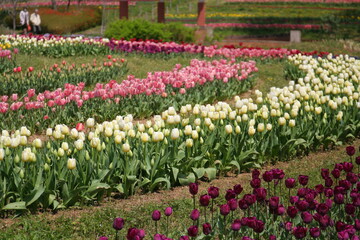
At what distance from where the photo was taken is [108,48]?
701 inches

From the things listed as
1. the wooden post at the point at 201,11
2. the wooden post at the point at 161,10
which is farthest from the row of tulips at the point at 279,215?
the wooden post at the point at 161,10

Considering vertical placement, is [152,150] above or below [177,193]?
above

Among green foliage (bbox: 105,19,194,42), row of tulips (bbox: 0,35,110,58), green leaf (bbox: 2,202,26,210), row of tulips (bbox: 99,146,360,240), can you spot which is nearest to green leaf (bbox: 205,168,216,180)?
row of tulips (bbox: 99,146,360,240)

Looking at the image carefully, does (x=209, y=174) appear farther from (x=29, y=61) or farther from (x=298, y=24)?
(x=298, y=24)

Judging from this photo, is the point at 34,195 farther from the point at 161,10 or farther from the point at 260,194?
the point at 161,10

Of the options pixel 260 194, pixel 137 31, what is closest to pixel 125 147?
pixel 260 194

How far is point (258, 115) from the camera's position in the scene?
25.7ft

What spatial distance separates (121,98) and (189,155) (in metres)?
3.57

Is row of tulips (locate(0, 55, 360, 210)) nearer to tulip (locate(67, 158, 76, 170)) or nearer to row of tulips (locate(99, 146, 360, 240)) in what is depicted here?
tulip (locate(67, 158, 76, 170))

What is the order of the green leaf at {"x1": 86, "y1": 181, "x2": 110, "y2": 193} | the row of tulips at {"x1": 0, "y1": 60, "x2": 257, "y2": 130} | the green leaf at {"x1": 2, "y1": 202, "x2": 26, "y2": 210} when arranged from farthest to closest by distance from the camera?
the row of tulips at {"x1": 0, "y1": 60, "x2": 257, "y2": 130} → the green leaf at {"x1": 86, "y1": 181, "x2": 110, "y2": 193} → the green leaf at {"x1": 2, "y1": 202, "x2": 26, "y2": 210}

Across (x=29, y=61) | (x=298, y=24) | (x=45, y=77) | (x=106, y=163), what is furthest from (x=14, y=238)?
(x=298, y=24)

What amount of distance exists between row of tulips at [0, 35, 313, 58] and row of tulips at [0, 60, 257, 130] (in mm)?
4681

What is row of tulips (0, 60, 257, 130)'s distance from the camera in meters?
8.70

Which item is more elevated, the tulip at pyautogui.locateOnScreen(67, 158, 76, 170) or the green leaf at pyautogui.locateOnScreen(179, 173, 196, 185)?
the tulip at pyautogui.locateOnScreen(67, 158, 76, 170)
